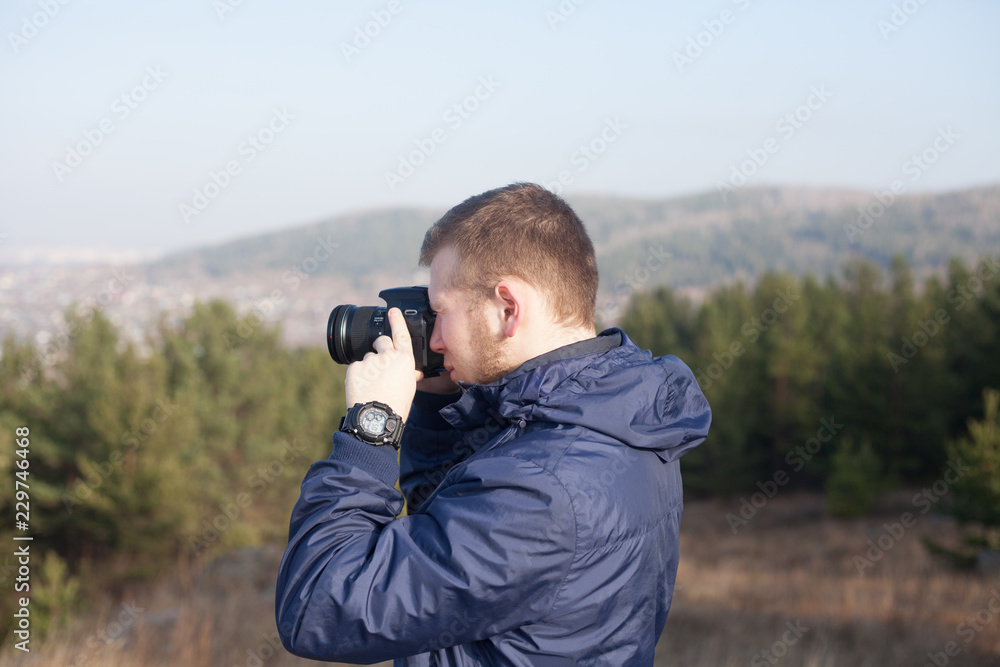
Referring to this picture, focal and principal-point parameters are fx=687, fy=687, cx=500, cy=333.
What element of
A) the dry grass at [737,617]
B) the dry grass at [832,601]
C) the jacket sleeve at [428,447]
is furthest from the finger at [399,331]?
the dry grass at [832,601]

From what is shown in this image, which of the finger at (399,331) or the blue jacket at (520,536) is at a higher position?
the finger at (399,331)

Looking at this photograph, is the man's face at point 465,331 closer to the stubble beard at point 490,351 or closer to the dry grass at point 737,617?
the stubble beard at point 490,351

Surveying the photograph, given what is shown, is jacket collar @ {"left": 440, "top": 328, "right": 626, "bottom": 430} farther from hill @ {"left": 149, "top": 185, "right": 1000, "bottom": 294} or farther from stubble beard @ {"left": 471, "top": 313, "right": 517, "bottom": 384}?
hill @ {"left": 149, "top": 185, "right": 1000, "bottom": 294}

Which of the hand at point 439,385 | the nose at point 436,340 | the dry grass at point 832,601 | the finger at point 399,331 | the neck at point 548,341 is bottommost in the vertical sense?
the dry grass at point 832,601

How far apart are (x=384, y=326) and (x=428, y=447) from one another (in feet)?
1.30

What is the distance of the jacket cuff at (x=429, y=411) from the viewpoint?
1797 mm

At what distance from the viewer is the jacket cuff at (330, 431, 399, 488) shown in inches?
49.2

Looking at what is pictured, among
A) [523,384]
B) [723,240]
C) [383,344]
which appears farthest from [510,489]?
[723,240]

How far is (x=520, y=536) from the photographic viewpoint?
1.11 meters

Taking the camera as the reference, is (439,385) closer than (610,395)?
No

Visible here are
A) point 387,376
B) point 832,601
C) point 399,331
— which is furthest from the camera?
point 832,601

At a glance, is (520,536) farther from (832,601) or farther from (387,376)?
(832,601)

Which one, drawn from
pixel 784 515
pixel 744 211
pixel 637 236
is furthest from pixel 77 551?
pixel 744 211

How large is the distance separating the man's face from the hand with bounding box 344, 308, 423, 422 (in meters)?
0.09
